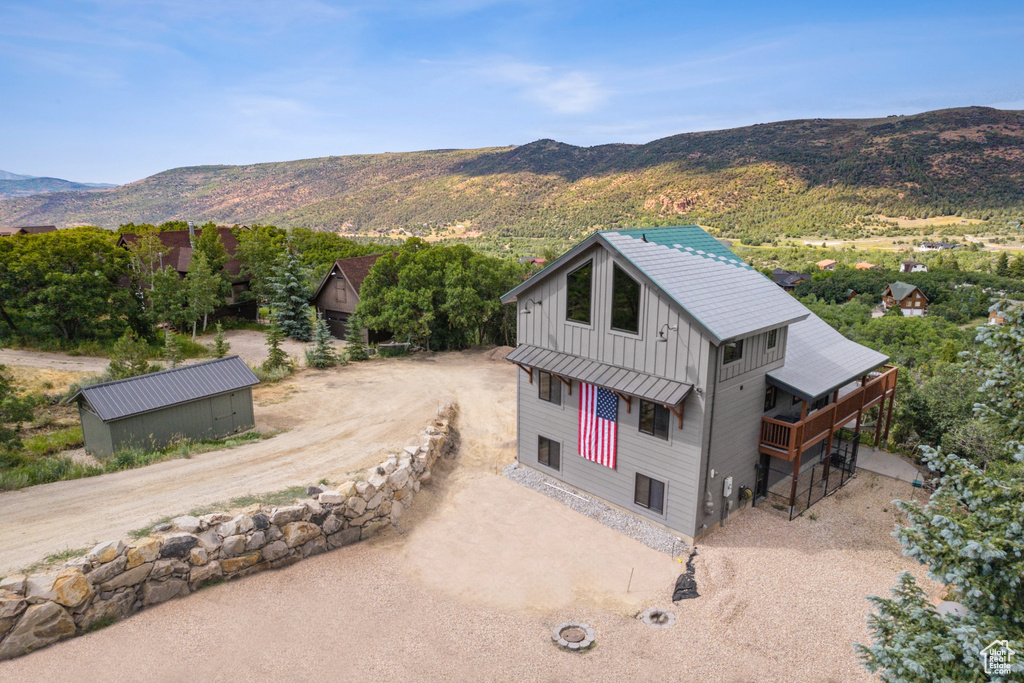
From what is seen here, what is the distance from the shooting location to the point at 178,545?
40.1 ft

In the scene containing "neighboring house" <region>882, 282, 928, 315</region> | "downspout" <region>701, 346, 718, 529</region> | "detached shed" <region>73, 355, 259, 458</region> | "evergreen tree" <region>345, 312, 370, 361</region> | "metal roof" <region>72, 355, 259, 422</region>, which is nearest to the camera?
"downspout" <region>701, 346, 718, 529</region>

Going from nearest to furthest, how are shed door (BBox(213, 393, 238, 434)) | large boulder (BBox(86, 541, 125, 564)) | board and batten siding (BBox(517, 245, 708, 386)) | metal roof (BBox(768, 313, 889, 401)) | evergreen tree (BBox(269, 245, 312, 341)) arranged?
large boulder (BBox(86, 541, 125, 564))
board and batten siding (BBox(517, 245, 708, 386))
metal roof (BBox(768, 313, 889, 401))
shed door (BBox(213, 393, 238, 434))
evergreen tree (BBox(269, 245, 312, 341))

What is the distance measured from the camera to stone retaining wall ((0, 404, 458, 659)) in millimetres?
10555

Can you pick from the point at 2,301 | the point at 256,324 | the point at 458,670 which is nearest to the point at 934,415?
the point at 458,670

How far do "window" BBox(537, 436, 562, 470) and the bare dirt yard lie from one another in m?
1.30

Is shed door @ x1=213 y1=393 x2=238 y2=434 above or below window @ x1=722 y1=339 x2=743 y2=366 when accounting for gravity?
below

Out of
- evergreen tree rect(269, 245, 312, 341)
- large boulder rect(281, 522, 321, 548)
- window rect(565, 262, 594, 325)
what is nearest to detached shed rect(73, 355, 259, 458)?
large boulder rect(281, 522, 321, 548)

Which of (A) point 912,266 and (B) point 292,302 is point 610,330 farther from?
(A) point 912,266

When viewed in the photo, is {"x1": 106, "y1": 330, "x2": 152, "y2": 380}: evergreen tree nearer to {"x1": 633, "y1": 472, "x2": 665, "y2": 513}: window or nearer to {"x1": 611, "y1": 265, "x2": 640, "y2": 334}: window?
{"x1": 611, "y1": 265, "x2": 640, "y2": 334}: window

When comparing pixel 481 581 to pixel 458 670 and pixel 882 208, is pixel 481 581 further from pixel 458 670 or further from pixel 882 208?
pixel 882 208

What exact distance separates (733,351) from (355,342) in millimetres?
24261

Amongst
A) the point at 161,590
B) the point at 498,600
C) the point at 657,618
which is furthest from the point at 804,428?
the point at 161,590

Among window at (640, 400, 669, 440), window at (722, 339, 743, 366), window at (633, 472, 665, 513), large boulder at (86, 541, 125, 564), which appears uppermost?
window at (722, 339, 743, 366)

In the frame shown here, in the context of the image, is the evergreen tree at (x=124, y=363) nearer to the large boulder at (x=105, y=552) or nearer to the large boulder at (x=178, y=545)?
the large boulder at (x=178, y=545)
